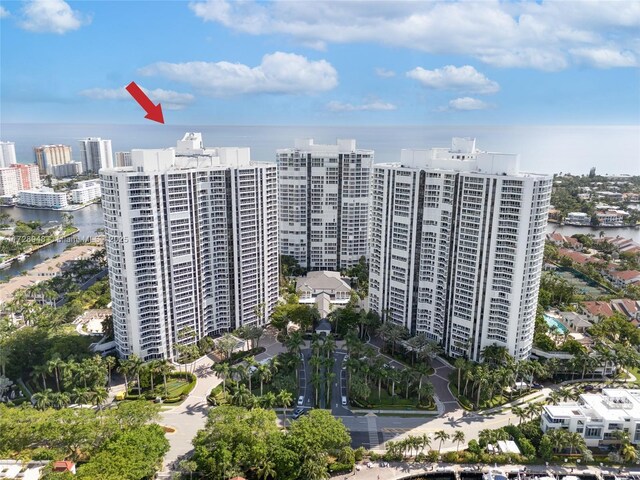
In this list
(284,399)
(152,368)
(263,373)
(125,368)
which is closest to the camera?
(284,399)

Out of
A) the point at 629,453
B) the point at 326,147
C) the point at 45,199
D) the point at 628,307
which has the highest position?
the point at 326,147

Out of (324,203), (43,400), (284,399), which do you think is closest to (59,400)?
(43,400)

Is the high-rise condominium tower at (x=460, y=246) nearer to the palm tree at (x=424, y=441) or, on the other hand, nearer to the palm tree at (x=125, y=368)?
the palm tree at (x=424, y=441)

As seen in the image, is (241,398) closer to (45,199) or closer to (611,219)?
(611,219)

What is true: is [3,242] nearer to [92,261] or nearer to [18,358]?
[92,261]

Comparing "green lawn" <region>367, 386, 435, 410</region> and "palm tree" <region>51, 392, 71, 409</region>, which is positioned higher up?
"palm tree" <region>51, 392, 71, 409</region>

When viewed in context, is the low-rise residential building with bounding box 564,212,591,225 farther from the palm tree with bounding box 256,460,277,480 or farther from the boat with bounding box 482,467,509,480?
the palm tree with bounding box 256,460,277,480

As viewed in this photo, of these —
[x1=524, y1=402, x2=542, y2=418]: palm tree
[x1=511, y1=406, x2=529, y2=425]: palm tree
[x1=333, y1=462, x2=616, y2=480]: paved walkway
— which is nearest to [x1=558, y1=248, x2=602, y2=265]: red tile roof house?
[x1=524, y1=402, x2=542, y2=418]: palm tree
